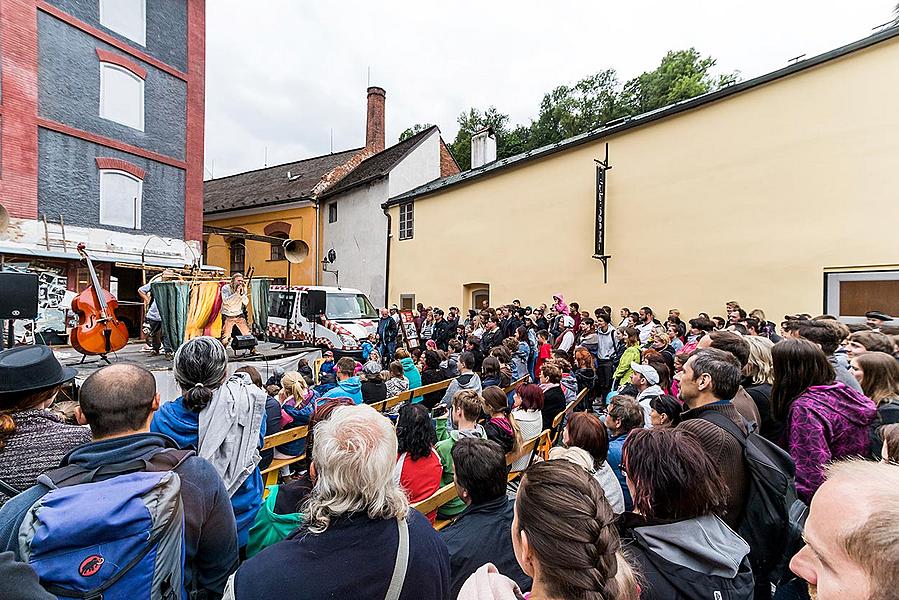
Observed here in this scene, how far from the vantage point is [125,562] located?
1.49 metres

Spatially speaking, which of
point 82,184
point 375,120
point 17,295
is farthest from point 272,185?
point 17,295

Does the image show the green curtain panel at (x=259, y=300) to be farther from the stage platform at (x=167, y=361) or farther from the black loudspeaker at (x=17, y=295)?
the black loudspeaker at (x=17, y=295)

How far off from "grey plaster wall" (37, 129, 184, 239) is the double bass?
6.29 metres

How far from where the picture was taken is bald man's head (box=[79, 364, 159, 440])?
71.3 inches

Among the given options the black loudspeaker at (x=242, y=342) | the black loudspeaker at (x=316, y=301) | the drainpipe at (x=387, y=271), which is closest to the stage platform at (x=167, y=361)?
the black loudspeaker at (x=242, y=342)

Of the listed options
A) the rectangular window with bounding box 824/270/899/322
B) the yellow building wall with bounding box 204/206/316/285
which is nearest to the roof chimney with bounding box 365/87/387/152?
the yellow building wall with bounding box 204/206/316/285

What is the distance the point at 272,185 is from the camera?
2589 centimetres

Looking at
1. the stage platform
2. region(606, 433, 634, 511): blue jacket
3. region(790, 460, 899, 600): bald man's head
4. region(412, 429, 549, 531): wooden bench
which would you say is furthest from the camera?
the stage platform

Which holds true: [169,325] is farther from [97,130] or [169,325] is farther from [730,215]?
[730,215]

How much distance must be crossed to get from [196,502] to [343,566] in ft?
2.71

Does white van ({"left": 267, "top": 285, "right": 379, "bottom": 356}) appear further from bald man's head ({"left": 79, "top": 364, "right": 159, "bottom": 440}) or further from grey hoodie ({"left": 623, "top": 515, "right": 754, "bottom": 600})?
grey hoodie ({"left": 623, "top": 515, "right": 754, "bottom": 600})

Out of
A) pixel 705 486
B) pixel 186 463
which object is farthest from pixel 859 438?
pixel 186 463

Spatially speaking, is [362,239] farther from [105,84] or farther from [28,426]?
[28,426]

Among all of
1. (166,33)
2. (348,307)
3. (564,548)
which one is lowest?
(564,548)
